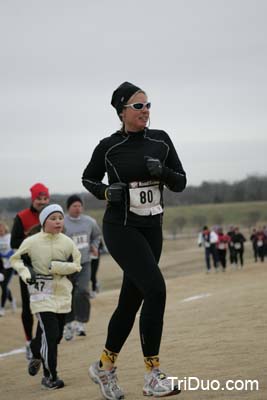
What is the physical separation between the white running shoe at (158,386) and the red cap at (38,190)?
4463 mm

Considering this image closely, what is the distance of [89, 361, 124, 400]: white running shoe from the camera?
605 cm

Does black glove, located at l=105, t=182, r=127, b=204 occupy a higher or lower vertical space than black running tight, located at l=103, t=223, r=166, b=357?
higher

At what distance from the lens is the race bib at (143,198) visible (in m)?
6.04

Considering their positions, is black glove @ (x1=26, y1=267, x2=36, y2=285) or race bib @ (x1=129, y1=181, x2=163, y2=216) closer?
race bib @ (x1=129, y1=181, x2=163, y2=216)

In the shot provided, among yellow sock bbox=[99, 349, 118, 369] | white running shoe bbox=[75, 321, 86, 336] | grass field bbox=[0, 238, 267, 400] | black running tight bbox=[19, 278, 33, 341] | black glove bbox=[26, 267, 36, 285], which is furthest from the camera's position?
white running shoe bbox=[75, 321, 86, 336]

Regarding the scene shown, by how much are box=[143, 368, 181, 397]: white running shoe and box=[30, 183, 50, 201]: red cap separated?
446cm

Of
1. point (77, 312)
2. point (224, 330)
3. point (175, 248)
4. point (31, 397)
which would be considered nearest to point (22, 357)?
point (77, 312)

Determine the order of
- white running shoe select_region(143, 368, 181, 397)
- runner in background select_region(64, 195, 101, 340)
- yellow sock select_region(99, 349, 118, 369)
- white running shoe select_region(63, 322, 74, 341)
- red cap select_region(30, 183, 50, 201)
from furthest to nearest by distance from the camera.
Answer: white running shoe select_region(63, 322, 74, 341) < runner in background select_region(64, 195, 101, 340) < red cap select_region(30, 183, 50, 201) < yellow sock select_region(99, 349, 118, 369) < white running shoe select_region(143, 368, 181, 397)

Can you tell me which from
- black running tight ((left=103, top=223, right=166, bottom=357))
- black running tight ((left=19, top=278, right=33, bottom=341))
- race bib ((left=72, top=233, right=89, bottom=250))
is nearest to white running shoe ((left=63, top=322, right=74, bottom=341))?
race bib ((left=72, top=233, right=89, bottom=250))

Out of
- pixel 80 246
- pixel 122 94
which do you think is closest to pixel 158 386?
pixel 122 94

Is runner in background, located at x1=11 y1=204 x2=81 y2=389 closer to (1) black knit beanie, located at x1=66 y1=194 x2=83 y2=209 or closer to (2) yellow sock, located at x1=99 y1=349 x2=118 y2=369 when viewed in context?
(2) yellow sock, located at x1=99 y1=349 x2=118 y2=369

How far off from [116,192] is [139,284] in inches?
29.1

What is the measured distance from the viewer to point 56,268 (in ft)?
26.1

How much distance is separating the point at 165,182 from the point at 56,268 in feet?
7.52
